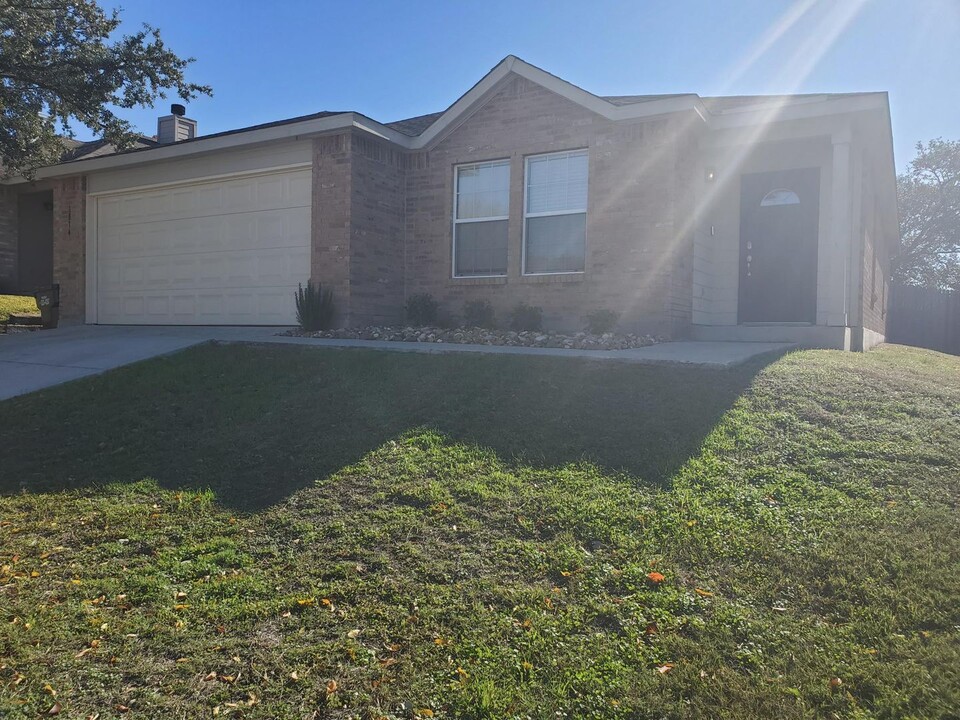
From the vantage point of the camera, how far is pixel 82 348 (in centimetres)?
1005

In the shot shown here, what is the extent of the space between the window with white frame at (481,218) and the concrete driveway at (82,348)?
334 cm

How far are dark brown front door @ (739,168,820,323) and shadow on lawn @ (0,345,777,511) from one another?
3.69m

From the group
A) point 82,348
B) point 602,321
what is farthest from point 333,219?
point 602,321

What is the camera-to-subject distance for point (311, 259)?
11.1 metres

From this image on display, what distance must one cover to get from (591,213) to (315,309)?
4.36m

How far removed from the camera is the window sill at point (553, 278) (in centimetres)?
1048

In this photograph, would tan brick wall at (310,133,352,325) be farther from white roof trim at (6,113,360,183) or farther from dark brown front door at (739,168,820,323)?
dark brown front door at (739,168,820,323)

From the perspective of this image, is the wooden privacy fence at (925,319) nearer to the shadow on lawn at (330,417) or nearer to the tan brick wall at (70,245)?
the shadow on lawn at (330,417)

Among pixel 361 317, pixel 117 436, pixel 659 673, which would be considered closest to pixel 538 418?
pixel 659 673

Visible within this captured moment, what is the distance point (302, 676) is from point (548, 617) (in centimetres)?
109

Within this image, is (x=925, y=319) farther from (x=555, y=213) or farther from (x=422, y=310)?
(x=422, y=310)

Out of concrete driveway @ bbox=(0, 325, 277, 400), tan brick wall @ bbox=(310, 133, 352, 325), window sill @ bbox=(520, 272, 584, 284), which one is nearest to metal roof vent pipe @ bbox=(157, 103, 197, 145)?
concrete driveway @ bbox=(0, 325, 277, 400)

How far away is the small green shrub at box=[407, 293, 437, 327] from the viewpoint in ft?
36.9

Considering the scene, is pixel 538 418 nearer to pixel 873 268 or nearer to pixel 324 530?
pixel 324 530
